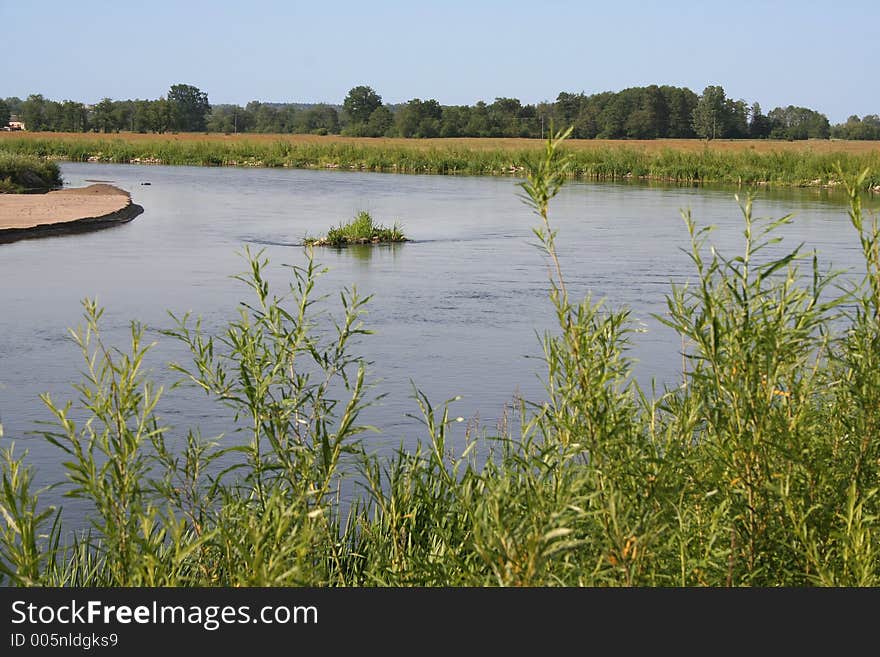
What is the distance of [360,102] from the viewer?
135500 millimetres

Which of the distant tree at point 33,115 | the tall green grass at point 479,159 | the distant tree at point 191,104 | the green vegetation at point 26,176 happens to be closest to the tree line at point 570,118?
the distant tree at point 33,115

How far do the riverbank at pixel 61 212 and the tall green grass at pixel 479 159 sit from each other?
1522 cm

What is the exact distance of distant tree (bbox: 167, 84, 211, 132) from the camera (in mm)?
136625

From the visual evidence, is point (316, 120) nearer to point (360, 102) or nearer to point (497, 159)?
point (360, 102)

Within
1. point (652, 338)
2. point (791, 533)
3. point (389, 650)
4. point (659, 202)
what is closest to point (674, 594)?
point (389, 650)

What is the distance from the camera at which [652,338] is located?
12.0m

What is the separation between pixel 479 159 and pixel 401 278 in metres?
37.8

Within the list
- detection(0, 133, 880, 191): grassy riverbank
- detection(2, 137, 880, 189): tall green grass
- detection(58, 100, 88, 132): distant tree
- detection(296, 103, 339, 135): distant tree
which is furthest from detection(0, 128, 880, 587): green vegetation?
detection(296, 103, 339, 135): distant tree

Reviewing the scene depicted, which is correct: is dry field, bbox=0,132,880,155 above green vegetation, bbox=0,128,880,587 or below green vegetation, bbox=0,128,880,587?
below

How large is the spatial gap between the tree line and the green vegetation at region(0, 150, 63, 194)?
235 ft

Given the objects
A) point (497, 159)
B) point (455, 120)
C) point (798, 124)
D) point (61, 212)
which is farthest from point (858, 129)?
point (61, 212)

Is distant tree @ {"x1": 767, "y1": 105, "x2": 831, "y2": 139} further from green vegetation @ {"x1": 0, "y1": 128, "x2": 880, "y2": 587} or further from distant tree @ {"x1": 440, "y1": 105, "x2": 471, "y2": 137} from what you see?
green vegetation @ {"x1": 0, "y1": 128, "x2": 880, "y2": 587}

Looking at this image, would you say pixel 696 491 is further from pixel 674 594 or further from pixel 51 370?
pixel 51 370

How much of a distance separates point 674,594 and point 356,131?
109337 millimetres
